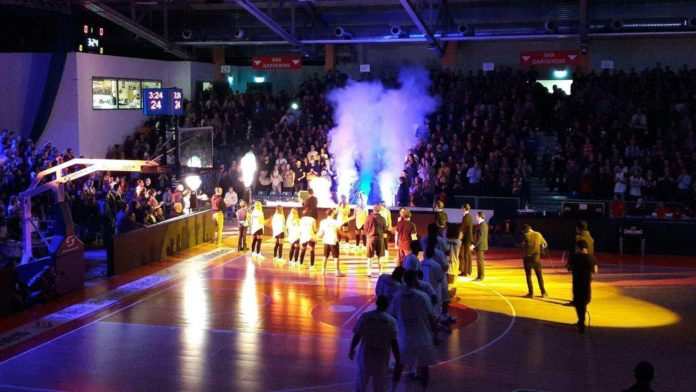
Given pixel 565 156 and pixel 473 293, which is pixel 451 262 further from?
pixel 565 156

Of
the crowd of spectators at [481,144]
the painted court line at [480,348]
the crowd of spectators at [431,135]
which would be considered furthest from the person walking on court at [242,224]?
the painted court line at [480,348]

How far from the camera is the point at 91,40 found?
30.6 m

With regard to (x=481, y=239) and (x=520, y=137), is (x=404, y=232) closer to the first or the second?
(x=481, y=239)

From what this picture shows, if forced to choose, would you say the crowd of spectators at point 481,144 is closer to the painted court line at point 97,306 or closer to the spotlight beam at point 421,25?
the spotlight beam at point 421,25

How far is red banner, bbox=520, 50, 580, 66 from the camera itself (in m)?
28.9

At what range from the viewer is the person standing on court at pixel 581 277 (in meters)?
14.3

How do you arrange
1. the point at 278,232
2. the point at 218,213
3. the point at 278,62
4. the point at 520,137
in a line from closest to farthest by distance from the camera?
1. the point at 278,232
2. the point at 218,213
3. the point at 520,137
4. the point at 278,62

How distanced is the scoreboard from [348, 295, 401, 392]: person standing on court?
1391cm

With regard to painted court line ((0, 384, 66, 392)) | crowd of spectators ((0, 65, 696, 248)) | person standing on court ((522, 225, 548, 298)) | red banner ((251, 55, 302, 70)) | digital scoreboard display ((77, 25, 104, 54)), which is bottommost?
painted court line ((0, 384, 66, 392))

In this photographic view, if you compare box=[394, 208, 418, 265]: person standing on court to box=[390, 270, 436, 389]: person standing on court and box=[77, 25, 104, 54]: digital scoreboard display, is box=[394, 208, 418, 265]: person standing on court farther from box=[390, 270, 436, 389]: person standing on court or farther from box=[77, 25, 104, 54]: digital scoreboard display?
box=[77, 25, 104, 54]: digital scoreboard display

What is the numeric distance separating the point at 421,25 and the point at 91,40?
11.8 m

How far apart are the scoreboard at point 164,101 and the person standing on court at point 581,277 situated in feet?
39.2

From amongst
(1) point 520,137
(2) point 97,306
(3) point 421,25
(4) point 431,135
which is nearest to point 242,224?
(2) point 97,306

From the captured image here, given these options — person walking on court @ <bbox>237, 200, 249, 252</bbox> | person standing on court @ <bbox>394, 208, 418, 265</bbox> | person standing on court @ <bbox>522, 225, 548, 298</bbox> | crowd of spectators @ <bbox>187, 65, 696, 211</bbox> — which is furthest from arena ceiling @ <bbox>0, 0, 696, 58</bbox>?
person standing on court @ <bbox>522, 225, 548, 298</bbox>
